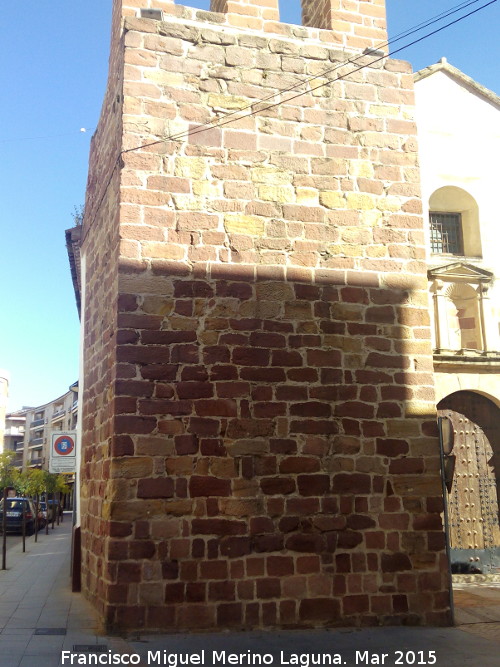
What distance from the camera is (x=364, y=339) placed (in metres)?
6.59

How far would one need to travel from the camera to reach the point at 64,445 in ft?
35.5

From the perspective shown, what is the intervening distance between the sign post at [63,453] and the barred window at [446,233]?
20.6 ft

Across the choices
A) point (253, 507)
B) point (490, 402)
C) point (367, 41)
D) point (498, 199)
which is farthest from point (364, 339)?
point (498, 199)

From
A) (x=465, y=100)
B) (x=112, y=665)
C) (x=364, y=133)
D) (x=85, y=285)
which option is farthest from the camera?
(x=465, y=100)

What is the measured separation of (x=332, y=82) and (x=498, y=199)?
4818 millimetres

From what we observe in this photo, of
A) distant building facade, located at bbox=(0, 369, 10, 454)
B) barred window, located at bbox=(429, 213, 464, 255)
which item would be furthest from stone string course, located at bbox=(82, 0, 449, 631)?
distant building facade, located at bbox=(0, 369, 10, 454)

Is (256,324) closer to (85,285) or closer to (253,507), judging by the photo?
(253,507)

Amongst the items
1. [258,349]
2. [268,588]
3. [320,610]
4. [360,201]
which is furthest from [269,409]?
[360,201]

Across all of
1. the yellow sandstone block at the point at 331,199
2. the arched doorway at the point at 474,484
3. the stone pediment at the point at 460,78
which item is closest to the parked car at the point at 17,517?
the arched doorway at the point at 474,484

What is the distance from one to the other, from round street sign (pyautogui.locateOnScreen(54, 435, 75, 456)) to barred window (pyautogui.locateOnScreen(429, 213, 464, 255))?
627 centimetres

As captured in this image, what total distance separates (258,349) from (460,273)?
204 inches

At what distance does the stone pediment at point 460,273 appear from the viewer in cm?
1030

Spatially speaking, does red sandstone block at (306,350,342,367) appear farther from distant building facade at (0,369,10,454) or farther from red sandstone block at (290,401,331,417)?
distant building facade at (0,369,10,454)

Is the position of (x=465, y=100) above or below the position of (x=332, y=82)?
above
